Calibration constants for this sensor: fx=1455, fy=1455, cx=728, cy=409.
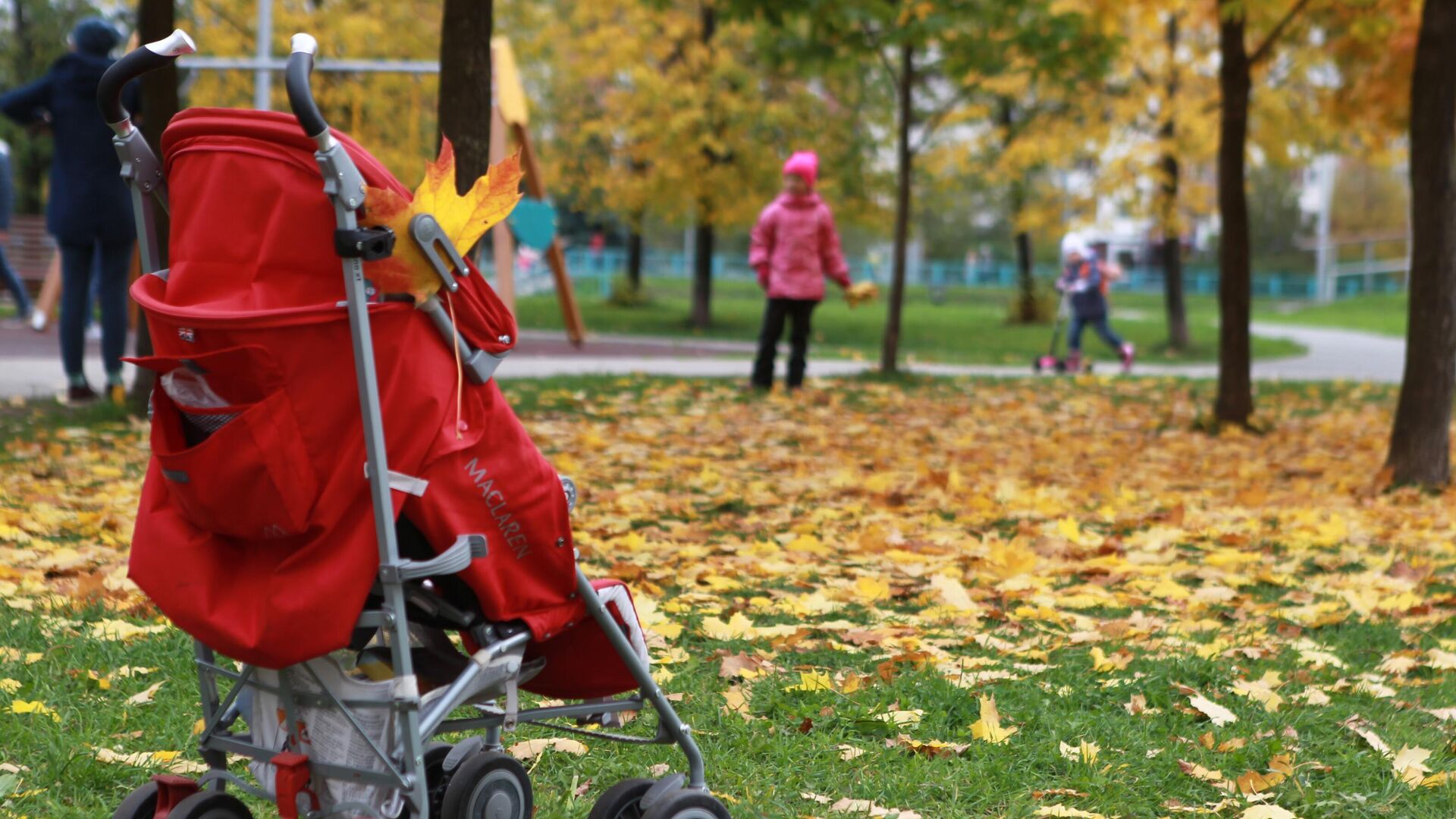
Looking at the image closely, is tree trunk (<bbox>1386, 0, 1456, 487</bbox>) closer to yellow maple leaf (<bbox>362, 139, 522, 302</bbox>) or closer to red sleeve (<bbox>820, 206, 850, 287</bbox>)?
red sleeve (<bbox>820, 206, 850, 287</bbox>)

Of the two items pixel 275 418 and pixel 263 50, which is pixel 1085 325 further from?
pixel 275 418

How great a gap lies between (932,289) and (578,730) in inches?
1562

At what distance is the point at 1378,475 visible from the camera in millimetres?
7441

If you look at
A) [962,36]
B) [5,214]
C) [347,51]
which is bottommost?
[5,214]

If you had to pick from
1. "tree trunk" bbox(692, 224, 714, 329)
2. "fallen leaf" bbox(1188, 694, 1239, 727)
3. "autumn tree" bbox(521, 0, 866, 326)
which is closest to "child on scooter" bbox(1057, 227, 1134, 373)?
"autumn tree" bbox(521, 0, 866, 326)

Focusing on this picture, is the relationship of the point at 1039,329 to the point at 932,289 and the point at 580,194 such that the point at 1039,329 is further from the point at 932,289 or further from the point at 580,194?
the point at 932,289

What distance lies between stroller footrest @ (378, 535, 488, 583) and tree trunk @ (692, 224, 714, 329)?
67.7 feet

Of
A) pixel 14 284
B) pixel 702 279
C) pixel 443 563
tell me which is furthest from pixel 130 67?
pixel 702 279

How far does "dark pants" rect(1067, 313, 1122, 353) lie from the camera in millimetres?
15296

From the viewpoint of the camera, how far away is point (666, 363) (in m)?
14.0

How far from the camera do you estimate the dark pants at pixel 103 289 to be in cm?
779

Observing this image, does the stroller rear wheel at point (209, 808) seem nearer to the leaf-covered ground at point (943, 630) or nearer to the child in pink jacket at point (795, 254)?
the leaf-covered ground at point (943, 630)

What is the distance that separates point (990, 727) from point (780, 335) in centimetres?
746

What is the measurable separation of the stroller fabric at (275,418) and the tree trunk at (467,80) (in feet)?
13.2
